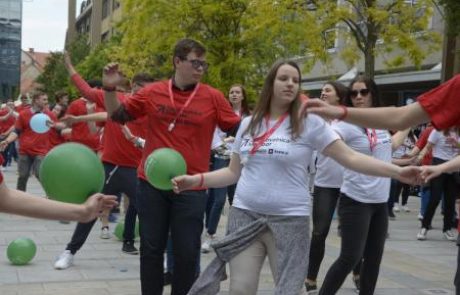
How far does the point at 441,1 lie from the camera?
535 inches

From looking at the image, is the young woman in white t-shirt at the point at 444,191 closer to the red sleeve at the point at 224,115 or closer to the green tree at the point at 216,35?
the red sleeve at the point at 224,115

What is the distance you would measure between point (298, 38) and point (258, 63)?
3.10 metres

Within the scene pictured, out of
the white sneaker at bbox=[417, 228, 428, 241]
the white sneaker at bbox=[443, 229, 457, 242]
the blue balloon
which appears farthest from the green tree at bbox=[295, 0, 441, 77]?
the blue balloon

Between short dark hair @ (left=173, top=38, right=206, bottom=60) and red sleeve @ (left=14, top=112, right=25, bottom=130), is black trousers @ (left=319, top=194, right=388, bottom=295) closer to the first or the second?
short dark hair @ (left=173, top=38, right=206, bottom=60)

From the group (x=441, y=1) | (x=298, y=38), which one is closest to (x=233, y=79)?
(x=298, y=38)

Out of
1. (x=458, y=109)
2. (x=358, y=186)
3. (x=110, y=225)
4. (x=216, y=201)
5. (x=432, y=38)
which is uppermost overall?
(x=432, y=38)

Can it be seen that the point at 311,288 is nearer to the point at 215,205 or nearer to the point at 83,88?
the point at 215,205

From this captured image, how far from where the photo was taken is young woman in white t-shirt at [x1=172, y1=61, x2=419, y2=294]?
418cm

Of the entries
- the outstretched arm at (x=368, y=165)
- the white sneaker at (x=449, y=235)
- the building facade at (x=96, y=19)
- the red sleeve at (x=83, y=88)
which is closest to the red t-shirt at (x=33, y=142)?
the red sleeve at (x=83, y=88)

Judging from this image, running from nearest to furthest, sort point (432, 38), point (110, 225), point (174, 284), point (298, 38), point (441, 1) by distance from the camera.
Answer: point (174, 284) < point (110, 225) < point (441, 1) < point (432, 38) < point (298, 38)

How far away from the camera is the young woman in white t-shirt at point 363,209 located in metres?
5.23

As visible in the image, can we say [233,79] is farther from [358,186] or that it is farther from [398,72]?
[358,186]

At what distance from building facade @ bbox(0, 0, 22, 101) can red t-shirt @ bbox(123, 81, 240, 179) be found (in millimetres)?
68006

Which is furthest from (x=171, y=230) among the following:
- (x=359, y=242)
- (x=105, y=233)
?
(x=105, y=233)
